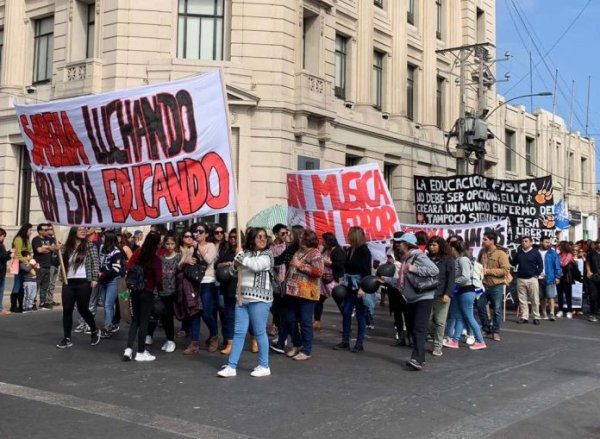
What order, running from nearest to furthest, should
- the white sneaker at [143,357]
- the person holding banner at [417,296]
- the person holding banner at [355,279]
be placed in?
1. the person holding banner at [417,296]
2. the white sneaker at [143,357]
3. the person holding banner at [355,279]

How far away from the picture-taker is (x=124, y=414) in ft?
19.1

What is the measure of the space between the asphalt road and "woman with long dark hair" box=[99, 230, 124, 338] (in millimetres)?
632

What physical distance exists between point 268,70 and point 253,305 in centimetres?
1394

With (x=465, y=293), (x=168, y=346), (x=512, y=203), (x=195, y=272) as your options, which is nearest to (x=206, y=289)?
(x=195, y=272)

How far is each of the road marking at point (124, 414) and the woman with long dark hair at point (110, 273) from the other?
3331mm

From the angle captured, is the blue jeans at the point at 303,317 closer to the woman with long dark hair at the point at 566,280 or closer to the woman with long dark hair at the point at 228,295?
the woman with long dark hair at the point at 228,295

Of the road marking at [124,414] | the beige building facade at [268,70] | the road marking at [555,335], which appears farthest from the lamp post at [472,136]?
the road marking at [124,414]

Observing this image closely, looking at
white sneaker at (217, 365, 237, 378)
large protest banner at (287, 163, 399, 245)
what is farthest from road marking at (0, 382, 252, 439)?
large protest banner at (287, 163, 399, 245)

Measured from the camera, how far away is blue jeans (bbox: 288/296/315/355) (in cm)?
865

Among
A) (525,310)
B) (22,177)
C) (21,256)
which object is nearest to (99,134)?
(21,256)

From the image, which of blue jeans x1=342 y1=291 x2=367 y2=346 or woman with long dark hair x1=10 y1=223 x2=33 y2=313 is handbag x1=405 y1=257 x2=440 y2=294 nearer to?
blue jeans x1=342 y1=291 x2=367 y2=346

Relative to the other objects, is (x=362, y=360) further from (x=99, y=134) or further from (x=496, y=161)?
(x=496, y=161)

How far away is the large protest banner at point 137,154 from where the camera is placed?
7.77 metres

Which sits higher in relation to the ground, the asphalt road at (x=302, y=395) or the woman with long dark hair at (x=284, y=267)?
the woman with long dark hair at (x=284, y=267)
